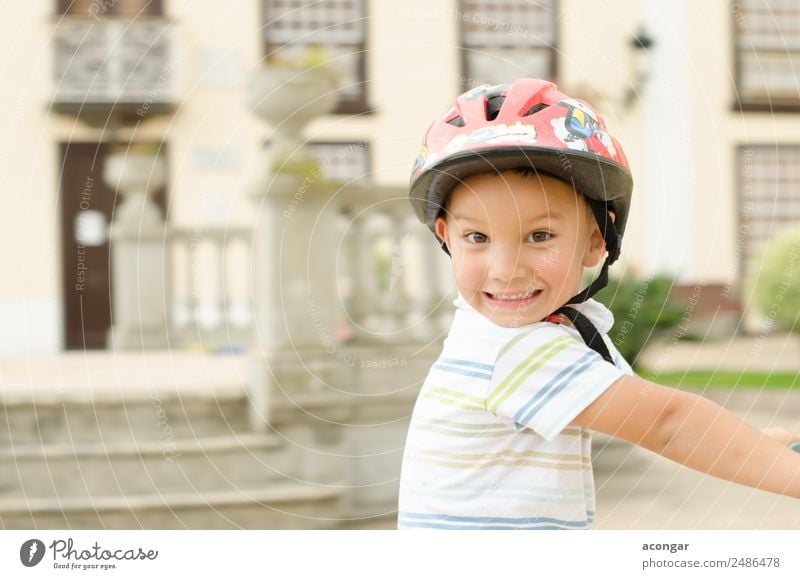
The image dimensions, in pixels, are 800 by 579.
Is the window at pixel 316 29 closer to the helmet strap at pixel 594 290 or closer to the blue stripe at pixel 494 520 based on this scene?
the helmet strap at pixel 594 290

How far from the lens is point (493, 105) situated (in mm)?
1346

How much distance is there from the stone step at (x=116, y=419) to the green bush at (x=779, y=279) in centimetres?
185

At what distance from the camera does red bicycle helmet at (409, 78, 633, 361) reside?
4.17 ft

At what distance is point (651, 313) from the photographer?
4.42 m

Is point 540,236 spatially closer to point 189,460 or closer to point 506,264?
point 506,264

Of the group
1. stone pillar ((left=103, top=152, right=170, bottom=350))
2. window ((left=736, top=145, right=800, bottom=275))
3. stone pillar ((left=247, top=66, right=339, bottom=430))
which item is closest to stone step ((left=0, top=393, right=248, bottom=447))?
stone pillar ((left=247, top=66, right=339, bottom=430))

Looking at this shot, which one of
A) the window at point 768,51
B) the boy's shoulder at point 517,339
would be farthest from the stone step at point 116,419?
the boy's shoulder at point 517,339

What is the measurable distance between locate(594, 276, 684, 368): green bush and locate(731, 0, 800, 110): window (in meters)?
0.85

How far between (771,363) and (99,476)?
3189 millimetres

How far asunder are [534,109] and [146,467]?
2289mm

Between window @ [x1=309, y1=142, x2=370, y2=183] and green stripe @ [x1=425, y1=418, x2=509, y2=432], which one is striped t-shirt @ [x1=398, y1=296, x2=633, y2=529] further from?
window @ [x1=309, y1=142, x2=370, y2=183]

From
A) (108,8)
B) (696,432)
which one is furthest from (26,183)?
(696,432)
